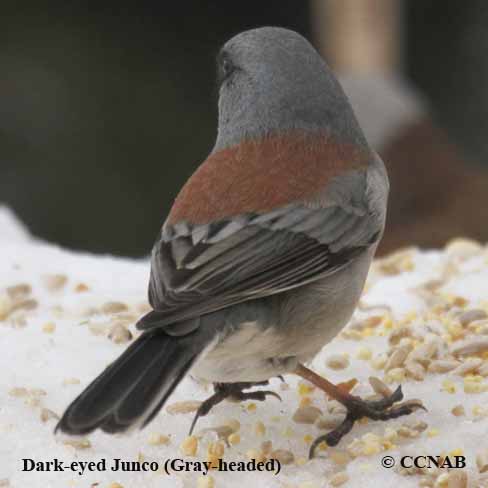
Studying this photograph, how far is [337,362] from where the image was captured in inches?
124

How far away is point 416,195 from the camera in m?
6.90

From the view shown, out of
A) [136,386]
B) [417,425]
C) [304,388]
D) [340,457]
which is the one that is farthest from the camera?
[304,388]

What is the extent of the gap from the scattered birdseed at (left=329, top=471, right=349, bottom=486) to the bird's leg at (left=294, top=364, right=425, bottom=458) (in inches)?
8.4

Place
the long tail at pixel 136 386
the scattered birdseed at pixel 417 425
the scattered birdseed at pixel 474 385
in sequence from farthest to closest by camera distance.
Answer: the scattered birdseed at pixel 474 385, the scattered birdseed at pixel 417 425, the long tail at pixel 136 386

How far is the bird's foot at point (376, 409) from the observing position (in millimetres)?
2775

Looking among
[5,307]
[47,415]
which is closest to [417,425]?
[47,415]

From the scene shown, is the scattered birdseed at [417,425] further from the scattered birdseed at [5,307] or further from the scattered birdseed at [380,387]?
the scattered birdseed at [5,307]

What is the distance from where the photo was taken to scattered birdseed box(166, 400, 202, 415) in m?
2.91

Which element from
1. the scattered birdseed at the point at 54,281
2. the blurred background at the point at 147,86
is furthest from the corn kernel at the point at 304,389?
the blurred background at the point at 147,86

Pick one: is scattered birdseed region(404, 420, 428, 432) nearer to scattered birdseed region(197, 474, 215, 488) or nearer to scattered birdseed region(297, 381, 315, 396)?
scattered birdseed region(297, 381, 315, 396)

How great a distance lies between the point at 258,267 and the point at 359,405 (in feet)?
1.75

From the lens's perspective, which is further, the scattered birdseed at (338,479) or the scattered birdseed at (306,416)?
the scattered birdseed at (306,416)

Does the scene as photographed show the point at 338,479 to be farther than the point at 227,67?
No

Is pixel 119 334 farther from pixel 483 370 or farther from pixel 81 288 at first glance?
pixel 483 370
